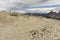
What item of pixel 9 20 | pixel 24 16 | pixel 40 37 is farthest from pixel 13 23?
pixel 40 37

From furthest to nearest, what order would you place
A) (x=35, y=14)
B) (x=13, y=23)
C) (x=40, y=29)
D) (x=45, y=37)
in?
(x=35, y=14) → (x=13, y=23) → (x=40, y=29) → (x=45, y=37)

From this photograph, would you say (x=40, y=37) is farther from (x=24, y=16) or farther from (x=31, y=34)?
(x=24, y=16)

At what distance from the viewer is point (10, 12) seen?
11.5 metres

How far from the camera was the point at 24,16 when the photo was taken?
11289 mm

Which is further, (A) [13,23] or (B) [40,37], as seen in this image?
(A) [13,23]

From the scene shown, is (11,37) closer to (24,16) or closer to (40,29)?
(40,29)

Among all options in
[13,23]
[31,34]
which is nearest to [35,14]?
[13,23]

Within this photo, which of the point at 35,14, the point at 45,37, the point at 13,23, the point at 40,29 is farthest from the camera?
the point at 35,14

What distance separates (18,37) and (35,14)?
2.63 m

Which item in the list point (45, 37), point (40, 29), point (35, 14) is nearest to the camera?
point (45, 37)

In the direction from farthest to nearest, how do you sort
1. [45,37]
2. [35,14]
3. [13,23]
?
1. [35,14]
2. [13,23]
3. [45,37]

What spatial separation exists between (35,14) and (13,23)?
4.95 ft

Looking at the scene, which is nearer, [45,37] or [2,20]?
[45,37]

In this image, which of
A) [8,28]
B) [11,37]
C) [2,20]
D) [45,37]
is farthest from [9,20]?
[45,37]
